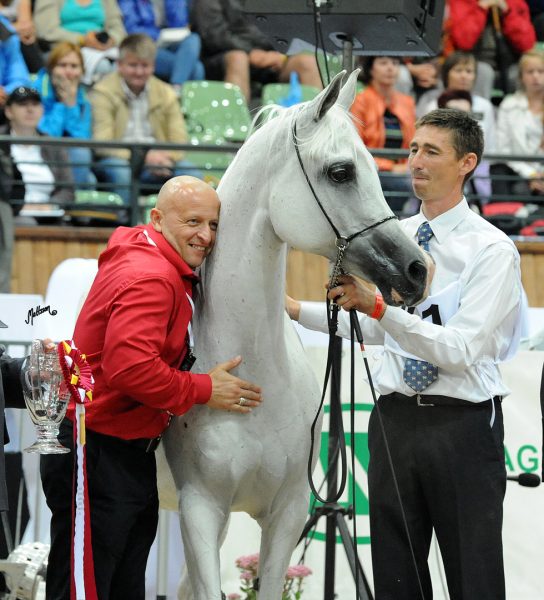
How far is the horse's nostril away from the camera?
2832mm

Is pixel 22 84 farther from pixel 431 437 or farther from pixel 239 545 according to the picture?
pixel 431 437

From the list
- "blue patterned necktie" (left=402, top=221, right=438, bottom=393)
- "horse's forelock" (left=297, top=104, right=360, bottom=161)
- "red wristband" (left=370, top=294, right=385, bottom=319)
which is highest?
"horse's forelock" (left=297, top=104, right=360, bottom=161)

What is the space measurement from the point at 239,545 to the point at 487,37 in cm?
625

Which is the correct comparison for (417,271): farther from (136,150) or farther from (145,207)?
(145,207)

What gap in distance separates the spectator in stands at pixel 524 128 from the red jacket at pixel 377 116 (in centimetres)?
76

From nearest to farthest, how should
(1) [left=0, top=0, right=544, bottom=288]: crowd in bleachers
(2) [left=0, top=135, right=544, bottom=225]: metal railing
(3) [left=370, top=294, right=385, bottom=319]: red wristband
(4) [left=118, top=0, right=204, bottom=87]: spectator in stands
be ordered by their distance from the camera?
(3) [left=370, top=294, right=385, bottom=319]: red wristband → (2) [left=0, top=135, right=544, bottom=225]: metal railing → (1) [left=0, top=0, right=544, bottom=288]: crowd in bleachers → (4) [left=118, top=0, right=204, bottom=87]: spectator in stands

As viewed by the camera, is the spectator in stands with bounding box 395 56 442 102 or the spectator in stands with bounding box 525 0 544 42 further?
the spectator in stands with bounding box 525 0 544 42

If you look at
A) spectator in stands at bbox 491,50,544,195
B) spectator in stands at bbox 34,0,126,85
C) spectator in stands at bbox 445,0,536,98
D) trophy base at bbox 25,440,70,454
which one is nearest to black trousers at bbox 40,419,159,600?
trophy base at bbox 25,440,70,454

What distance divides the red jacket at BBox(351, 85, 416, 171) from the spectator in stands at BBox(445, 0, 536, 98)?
4.72 feet

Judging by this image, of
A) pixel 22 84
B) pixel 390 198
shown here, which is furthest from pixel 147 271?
pixel 22 84

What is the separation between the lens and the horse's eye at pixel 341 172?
2859mm

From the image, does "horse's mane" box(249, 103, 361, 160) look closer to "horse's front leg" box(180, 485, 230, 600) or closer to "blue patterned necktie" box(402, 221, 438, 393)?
"blue patterned necktie" box(402, 221, 438, 393)

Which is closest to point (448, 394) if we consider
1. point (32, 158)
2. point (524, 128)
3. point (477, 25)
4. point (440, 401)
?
point (440, 401)

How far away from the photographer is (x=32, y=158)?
7531 mm
